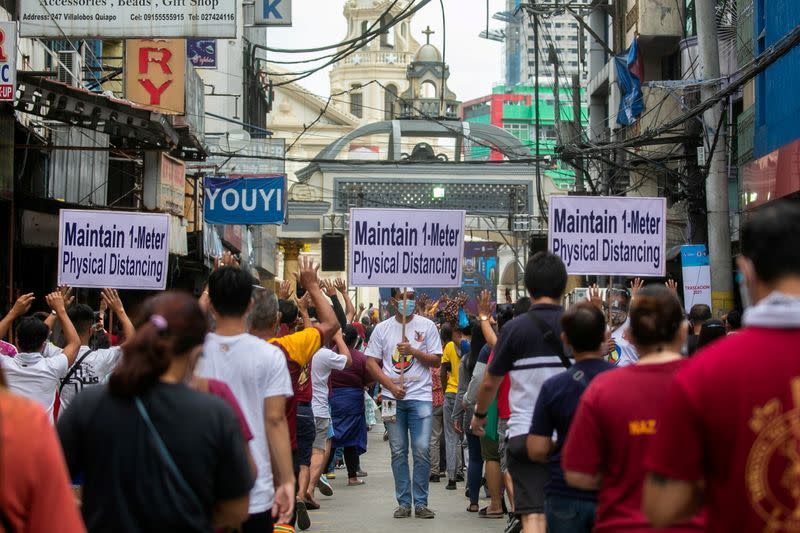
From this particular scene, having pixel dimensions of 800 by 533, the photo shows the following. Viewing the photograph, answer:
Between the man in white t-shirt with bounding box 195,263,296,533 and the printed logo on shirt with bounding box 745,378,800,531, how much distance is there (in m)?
2.91

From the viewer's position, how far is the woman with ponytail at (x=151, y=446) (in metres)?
4.22

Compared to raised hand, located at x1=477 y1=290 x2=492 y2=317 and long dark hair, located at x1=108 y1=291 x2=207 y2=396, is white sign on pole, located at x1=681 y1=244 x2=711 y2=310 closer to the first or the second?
raised hand, located at x1=477 y1=290 x2=492 y2=317

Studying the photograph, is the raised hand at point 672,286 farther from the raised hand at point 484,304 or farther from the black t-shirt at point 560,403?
the raised hand at point 484,304

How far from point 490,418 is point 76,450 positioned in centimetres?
726

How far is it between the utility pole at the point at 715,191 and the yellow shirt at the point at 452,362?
4617mm

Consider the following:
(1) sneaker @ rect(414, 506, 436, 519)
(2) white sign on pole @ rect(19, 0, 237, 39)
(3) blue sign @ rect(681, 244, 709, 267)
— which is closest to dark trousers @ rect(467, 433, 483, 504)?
(1) sneaker @ rect(414, 506, 436, 519)

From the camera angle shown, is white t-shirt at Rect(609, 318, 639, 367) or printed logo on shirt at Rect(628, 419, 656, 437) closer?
printed logo on shirt at Rect(628, 419, 656, 437)

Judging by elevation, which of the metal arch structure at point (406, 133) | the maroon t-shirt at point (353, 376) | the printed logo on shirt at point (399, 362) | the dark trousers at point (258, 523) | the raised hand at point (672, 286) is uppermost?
the metal arch structure at point (406, 133)

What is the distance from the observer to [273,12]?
1056 inches

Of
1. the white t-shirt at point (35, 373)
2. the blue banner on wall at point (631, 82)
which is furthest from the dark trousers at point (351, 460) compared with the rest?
the blue banner on wall at point (631, 82)

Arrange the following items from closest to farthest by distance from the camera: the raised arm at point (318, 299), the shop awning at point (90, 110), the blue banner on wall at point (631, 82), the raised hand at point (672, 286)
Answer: the raised hand at point (672, 286)
the raised arm at point (318, 299)
the shop awning at point (90, 110)
the blue banner on wall at point (631, 82)

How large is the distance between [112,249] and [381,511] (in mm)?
3594

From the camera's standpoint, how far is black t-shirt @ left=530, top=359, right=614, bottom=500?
6000 mm

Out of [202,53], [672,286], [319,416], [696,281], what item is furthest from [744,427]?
[202,53]
